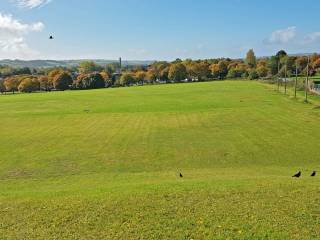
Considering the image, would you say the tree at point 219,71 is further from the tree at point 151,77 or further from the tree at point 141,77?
the tree at point 141,77

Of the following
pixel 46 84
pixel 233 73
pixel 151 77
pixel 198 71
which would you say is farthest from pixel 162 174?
pixel 151 77

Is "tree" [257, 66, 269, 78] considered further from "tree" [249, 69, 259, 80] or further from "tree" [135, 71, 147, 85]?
"tree" [135, 71, 147, 85]

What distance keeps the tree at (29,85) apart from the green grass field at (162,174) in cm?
11013

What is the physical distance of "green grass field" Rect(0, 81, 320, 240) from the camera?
11790 millimetres

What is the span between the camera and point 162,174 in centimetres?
2419

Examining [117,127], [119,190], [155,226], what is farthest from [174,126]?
[155,226]

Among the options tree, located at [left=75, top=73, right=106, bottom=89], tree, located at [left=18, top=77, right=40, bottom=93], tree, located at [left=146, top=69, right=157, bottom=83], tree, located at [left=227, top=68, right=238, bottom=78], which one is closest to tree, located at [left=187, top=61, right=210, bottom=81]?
tree, located at [left=227, top=68, right=238, bottom=78]

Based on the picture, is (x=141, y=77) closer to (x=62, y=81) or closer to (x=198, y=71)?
(x=198, y=71)

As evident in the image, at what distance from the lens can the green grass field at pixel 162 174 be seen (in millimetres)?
11790

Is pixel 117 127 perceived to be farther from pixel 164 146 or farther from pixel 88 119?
pixel 164 146

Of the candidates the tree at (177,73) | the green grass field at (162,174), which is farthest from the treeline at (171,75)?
the green grass field at (162,174)

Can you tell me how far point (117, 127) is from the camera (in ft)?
156

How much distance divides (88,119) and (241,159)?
31.7 metres

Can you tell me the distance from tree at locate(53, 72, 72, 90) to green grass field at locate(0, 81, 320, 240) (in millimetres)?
109094
